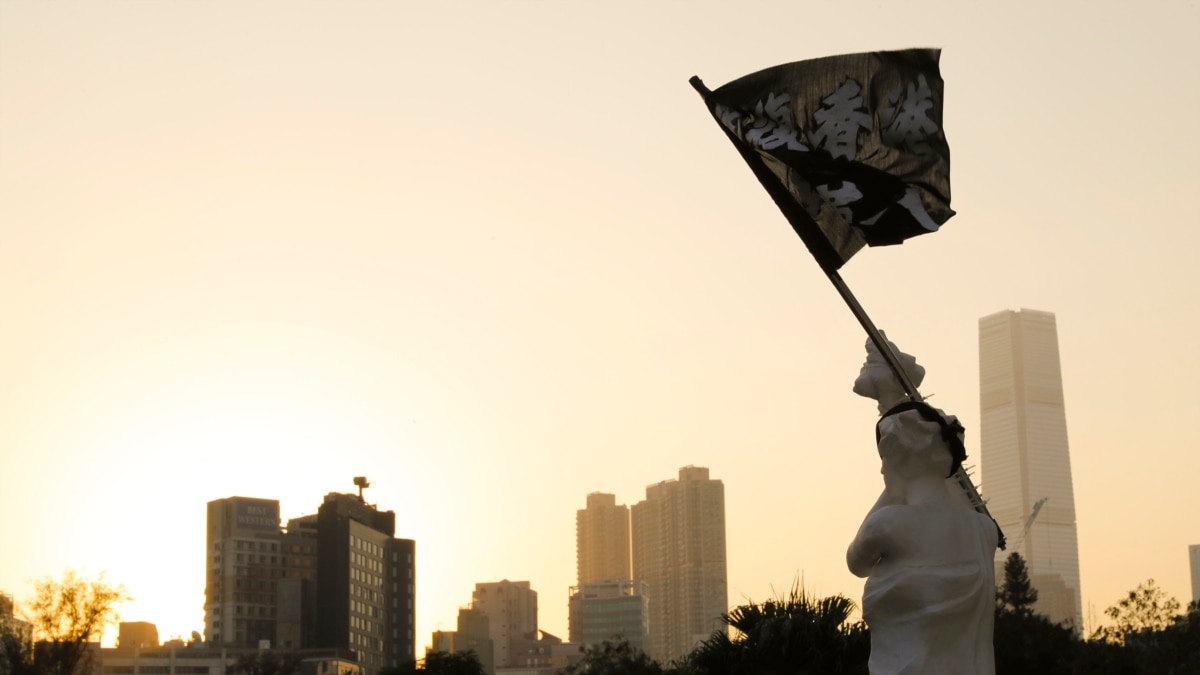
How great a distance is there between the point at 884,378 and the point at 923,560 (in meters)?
1.26

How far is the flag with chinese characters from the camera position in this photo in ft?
43.3

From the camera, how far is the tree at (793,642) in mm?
23234

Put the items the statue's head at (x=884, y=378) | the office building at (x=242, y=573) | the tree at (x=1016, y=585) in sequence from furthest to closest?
the office building at (x=242, y=573)
the tree at (x=1016, y=585)
the statue's head at (x=884, y=378)

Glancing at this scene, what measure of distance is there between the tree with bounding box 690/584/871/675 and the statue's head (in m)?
10.7

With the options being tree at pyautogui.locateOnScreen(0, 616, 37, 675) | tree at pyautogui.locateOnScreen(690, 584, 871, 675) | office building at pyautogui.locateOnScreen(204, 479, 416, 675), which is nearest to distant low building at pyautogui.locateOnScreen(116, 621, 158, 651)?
office building at pyautogui.locateOnScreen(204, 479, 416, 675)

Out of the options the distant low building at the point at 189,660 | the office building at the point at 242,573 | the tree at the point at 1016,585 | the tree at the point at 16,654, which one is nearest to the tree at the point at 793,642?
the tree at the point at 16,654

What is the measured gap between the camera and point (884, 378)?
41.4 ft

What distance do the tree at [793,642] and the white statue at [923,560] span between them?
1080 centimetres

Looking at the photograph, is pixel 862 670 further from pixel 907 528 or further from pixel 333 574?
pixel 333 574

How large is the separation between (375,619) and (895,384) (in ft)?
445

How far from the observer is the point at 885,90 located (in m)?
13.2

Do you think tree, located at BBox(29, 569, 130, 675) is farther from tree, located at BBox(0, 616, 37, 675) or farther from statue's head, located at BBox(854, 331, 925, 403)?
statue's head, located at BBox(854, 331, 925, 403)

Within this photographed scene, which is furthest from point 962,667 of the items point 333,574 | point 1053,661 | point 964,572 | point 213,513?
point 213,513

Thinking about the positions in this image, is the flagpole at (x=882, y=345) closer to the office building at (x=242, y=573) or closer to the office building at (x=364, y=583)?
the office building at (x=364, y=583)
